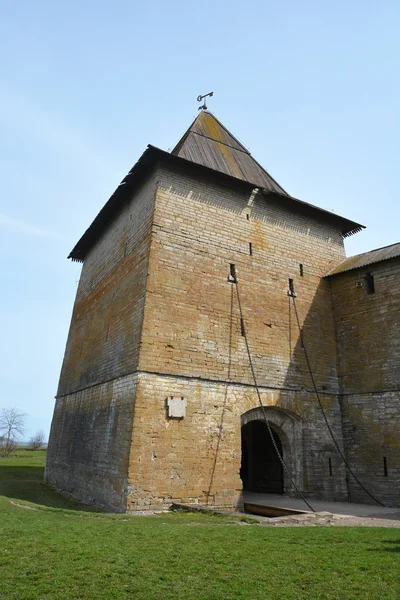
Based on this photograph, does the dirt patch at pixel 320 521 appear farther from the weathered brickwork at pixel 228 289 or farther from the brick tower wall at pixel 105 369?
the weathered brickwork at pixel 228 289

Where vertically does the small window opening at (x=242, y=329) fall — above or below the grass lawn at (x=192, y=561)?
above

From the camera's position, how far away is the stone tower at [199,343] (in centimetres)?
1041

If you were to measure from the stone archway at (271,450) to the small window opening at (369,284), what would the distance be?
4.63 meters

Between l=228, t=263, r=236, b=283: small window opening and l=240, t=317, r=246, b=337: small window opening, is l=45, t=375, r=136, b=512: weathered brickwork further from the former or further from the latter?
l=228, t=263, r=236, b=283: small window opening

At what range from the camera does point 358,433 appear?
13.1 meters

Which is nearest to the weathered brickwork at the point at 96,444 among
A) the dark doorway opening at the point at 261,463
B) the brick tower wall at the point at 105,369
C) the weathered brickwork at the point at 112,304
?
the brick tower wall at the point at 105,369

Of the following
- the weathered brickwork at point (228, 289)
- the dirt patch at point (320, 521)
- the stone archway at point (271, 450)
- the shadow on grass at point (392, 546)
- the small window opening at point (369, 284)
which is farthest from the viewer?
the small window opening at point (369, 284)

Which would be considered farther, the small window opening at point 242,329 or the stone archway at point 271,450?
the stone archway at point 271,450

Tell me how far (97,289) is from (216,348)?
6166mm

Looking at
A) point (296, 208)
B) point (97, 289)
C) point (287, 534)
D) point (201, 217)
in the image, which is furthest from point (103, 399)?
point (296, 208)

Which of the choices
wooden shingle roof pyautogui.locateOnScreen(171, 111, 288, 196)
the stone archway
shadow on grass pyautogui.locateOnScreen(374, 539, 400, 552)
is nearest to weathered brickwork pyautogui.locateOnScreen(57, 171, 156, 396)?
wooden shingle roof pyautogui.locateOnScreen(171, 111, 288, 196)

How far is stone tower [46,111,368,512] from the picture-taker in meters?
10.4

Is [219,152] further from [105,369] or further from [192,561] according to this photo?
[192,561]

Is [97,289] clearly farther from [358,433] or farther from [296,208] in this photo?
[358,433]
